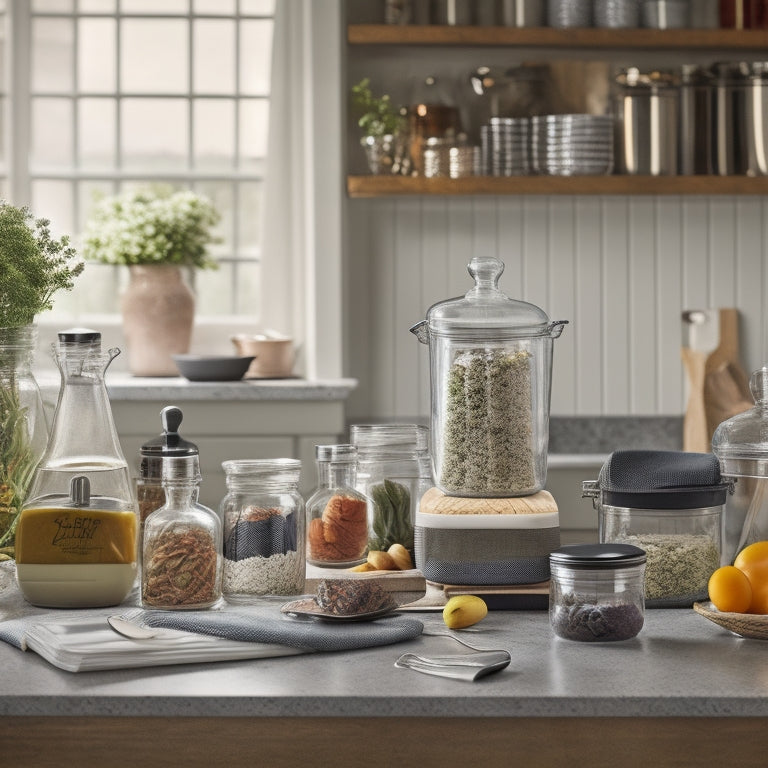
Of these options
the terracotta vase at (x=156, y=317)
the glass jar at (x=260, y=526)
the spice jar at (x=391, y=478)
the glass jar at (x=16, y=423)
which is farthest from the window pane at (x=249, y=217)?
the glass jar at (x=260, y=526)

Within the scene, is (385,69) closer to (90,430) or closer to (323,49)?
(323,49)

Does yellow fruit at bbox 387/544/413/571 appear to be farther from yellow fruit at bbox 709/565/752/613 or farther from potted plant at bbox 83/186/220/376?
potted plant at bbox 83/186/220/376

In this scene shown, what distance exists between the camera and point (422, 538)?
1448 millimetres

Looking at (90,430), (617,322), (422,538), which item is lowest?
(422,538)

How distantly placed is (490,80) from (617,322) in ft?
2.93

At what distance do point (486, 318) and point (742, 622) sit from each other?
517 millimetres

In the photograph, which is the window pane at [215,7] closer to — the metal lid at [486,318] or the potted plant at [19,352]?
the potted plant at [19,352]

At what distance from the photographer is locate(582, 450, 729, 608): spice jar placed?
1.40 meters

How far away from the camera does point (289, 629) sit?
1.21 meters

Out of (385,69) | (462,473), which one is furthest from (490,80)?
(462,473)

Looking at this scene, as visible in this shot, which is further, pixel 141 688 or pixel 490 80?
pixel 490 80

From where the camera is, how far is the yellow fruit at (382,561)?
153cm

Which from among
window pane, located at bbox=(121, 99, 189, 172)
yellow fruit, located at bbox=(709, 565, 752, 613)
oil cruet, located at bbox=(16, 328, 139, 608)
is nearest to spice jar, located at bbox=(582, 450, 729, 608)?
Result: yellow fruit, located at bbox=(709, 565, 752, 613)

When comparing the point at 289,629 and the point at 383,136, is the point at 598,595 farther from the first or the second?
the point at 383,136
